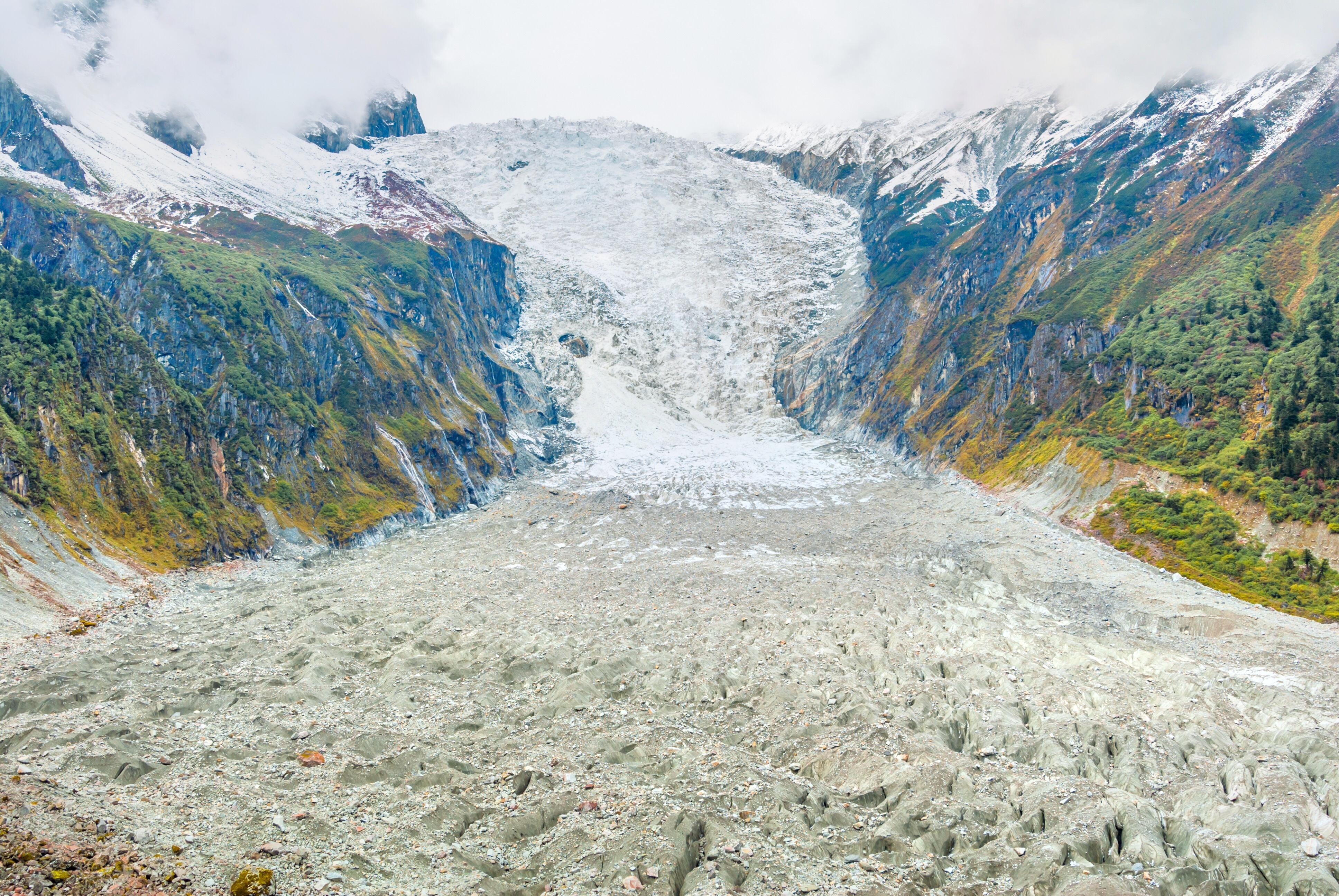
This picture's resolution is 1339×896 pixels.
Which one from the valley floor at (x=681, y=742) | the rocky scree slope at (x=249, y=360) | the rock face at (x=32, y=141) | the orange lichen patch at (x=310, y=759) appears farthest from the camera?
the rock face at (x=32, y=141)

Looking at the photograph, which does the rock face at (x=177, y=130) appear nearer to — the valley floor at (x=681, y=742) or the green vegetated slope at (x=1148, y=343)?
the green vegetated slope at (x=1148, y=343)

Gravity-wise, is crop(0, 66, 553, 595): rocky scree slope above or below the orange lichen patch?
above

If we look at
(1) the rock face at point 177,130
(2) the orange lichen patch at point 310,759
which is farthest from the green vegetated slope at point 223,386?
(1) the rock face at point 177,130

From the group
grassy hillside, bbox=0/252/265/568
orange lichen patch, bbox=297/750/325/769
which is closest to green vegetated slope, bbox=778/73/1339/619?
orange lichen patch, bbox=297/750/325/769

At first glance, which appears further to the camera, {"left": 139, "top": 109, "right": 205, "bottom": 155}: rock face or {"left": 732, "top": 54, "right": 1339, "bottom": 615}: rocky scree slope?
{"left": 139, "top": 109, "right": 205, "bottom": 155}: rock face

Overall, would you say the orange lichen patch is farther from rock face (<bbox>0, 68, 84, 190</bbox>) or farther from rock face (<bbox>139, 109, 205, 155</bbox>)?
rock face (<bbox>139, 109, 205, 155</bbox>)
